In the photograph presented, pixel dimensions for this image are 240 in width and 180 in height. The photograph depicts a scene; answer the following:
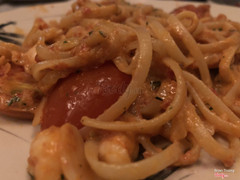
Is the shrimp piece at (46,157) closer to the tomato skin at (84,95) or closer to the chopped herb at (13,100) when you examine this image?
the tomato skin at (84,95)

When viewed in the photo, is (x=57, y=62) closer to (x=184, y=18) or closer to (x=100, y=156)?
(x=100, y=156)

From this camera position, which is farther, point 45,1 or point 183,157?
point 45,1

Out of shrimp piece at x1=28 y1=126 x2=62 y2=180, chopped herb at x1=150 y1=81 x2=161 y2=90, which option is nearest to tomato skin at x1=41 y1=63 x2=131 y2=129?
chopped herb at x1=150 y1=81 x2=161 y2=90

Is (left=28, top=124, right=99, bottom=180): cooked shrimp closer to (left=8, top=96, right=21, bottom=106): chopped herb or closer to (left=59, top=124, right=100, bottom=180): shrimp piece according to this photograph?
(left=59, top=124, right=100, bottom=180): shrimp piece

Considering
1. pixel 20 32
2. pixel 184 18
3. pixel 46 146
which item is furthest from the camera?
pixel 20 32

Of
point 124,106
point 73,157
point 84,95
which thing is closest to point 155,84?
point 124,106

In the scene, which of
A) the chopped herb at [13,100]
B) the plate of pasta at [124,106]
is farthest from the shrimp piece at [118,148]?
the chopped herb at [13,100]

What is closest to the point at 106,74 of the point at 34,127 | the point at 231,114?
the point at 34,127
